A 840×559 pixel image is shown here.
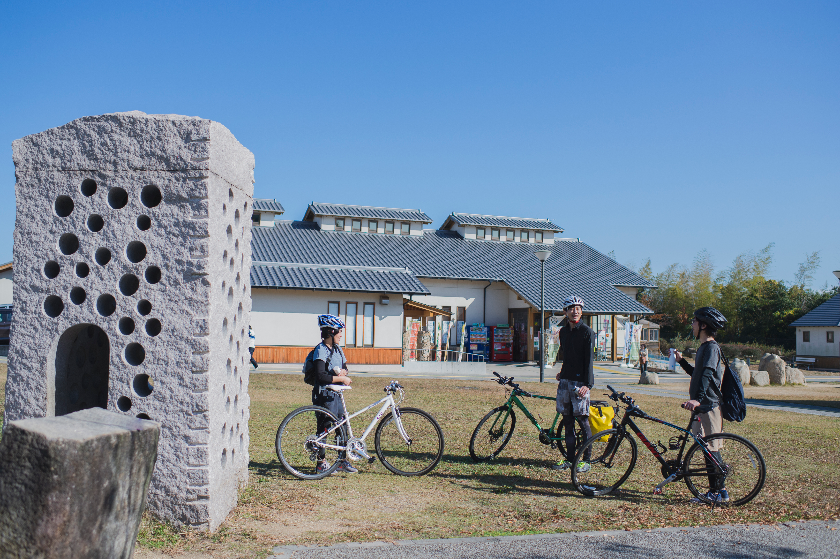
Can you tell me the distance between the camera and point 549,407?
40.4ft

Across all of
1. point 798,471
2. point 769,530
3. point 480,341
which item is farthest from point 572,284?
point 769,530

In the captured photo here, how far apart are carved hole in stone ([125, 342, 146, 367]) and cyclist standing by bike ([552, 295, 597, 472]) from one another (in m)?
4.11

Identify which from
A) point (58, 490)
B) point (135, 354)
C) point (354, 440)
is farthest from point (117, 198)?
point (354, 440)

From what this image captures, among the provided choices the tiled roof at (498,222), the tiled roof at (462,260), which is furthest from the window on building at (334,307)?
the tiled roof at (498,222)

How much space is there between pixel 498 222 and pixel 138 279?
107 feet

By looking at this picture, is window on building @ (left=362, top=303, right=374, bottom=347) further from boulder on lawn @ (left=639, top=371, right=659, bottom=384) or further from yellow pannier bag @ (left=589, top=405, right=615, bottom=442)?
yellow pannier bag @ (left=589, top=405, right=615, bottom=442)

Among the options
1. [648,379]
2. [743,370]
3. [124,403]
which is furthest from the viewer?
[743,370]

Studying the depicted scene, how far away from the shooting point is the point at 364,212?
33812mm

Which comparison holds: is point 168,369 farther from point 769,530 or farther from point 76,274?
point 769,530

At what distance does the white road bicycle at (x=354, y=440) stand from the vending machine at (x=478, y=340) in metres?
22.6

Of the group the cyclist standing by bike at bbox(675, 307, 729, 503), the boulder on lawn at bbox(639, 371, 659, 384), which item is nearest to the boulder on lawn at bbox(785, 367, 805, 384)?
the boulder on lawn at bbox(639, 371, 659, 384)

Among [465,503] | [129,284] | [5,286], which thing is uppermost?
[5,286]

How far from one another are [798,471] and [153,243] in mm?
7303

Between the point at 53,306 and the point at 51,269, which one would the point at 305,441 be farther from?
the point at 51,269
